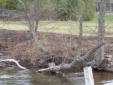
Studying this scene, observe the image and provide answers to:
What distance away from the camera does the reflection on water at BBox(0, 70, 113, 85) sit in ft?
38.1

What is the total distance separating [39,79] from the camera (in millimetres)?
12211

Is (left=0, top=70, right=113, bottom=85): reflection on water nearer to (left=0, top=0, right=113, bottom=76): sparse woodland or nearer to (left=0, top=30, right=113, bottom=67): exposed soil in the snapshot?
(left=0, top=0, right=113, bottom=76): sparse woodland

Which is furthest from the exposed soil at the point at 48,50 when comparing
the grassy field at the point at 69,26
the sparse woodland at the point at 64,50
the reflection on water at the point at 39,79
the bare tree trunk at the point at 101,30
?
the reflection on water at the point at 39,79

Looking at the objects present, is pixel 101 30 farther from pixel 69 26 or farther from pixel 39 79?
pixel 69 26

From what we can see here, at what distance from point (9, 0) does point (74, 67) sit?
27.9 metres

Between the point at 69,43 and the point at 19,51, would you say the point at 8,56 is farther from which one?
the point at 69,43

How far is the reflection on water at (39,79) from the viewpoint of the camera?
1162 centimetres

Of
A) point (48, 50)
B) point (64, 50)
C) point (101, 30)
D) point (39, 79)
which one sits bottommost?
point (39, 79)

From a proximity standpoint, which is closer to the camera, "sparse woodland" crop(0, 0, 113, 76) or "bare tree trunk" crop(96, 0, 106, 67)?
"sparse woodland" crop(0, 0, 113, 76)

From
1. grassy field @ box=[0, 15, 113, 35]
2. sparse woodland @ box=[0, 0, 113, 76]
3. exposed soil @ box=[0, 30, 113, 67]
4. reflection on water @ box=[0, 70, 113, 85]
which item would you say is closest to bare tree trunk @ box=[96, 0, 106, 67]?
sparse woodland @ box=[0, 0, 113, 76]

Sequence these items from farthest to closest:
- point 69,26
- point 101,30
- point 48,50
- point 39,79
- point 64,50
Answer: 1. point 69,26
2. point 48,50
3. point 64,50
4. point 101,30
5. point 39,79

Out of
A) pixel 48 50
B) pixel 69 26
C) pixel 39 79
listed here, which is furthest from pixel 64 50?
pixel 69 26

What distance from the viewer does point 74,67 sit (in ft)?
39.5

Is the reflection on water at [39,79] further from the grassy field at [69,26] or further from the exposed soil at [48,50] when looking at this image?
the grassy field at [69,26]
